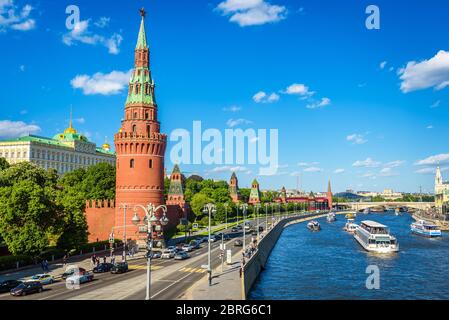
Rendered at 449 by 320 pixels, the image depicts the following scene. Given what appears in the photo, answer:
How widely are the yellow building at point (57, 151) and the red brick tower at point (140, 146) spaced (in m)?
73.1

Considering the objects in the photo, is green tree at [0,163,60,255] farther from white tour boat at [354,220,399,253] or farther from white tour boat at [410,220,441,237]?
white tour boat at [410,220,441,237]

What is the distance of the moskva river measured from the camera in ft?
161

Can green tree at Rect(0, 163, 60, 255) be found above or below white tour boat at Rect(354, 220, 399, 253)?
above

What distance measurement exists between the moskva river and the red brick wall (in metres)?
27.1

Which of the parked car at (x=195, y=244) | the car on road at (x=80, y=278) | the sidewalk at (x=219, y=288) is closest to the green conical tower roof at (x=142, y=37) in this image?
the parked car at (x=195, y=244)

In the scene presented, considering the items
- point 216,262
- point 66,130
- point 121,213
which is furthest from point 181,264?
point 66,130

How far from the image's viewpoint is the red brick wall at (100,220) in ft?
243

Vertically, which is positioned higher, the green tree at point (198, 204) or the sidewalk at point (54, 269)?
the green tree at point (198, 204)

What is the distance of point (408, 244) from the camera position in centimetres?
9619

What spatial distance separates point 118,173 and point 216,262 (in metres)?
25.0

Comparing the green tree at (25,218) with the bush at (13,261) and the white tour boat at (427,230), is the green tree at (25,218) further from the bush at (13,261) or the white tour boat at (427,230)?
the white tour boat at (427,230)

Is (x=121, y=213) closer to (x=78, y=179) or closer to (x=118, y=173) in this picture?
(x=118, y=173)

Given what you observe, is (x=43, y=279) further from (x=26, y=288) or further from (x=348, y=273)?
(x=348, y=273)

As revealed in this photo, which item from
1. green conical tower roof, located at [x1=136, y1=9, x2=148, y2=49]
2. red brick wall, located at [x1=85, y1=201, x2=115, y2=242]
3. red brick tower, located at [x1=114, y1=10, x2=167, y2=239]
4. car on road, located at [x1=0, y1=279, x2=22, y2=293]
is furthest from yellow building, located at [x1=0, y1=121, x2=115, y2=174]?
car on road, located at [x1=0, y1=279, x2=22, y2=293]
